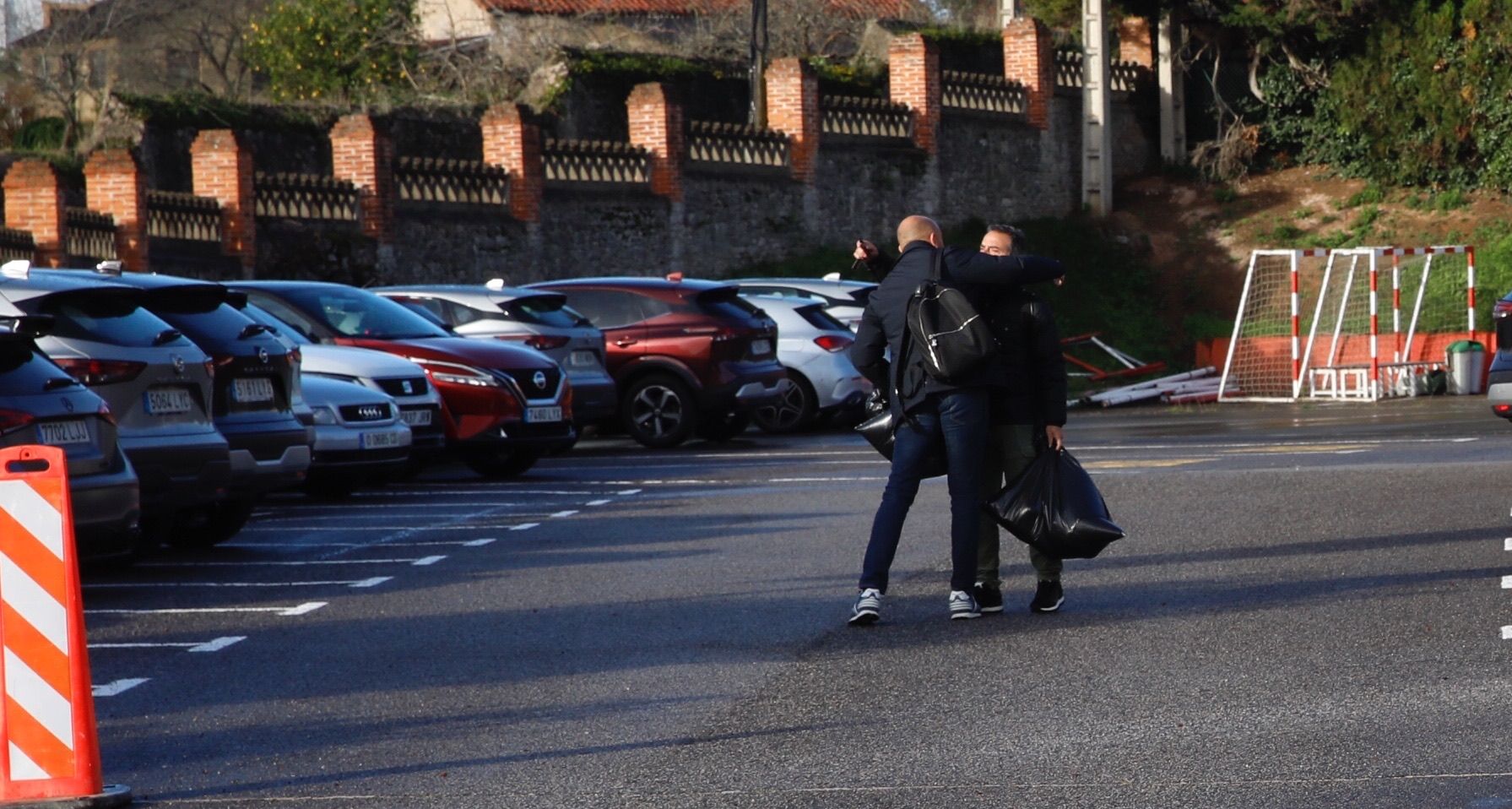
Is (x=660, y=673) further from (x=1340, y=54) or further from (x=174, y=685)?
(x=1340, y=54)

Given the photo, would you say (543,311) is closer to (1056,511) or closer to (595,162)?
(1056,511)

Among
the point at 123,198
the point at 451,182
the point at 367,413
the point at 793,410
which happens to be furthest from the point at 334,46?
the point at 367,413

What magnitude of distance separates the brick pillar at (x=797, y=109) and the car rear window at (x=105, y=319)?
86.3 feet

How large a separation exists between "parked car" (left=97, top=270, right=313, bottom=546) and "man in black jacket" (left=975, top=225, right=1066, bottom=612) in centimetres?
499

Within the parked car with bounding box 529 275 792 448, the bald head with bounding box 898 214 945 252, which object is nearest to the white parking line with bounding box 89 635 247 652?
the bald head with bounding box 898 214 945 252

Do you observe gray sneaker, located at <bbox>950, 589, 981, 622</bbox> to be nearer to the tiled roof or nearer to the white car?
the white car

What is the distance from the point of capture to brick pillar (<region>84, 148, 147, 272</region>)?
27.3 metres

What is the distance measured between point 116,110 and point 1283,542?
23652 millimetres

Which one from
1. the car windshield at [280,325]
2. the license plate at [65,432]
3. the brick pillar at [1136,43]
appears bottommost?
the license plate at [65,432]

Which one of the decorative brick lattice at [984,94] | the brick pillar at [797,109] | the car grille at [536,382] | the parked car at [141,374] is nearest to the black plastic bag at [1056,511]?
the parked car at [141,374]

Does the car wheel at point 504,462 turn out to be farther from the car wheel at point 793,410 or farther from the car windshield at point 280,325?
the car wheel at point 793,410

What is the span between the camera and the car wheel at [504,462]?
18500mm

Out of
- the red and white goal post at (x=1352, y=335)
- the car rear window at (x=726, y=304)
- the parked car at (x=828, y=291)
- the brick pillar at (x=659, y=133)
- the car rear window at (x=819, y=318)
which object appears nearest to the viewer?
the car rear window at (x=726, y=304)

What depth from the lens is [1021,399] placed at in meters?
9.89
